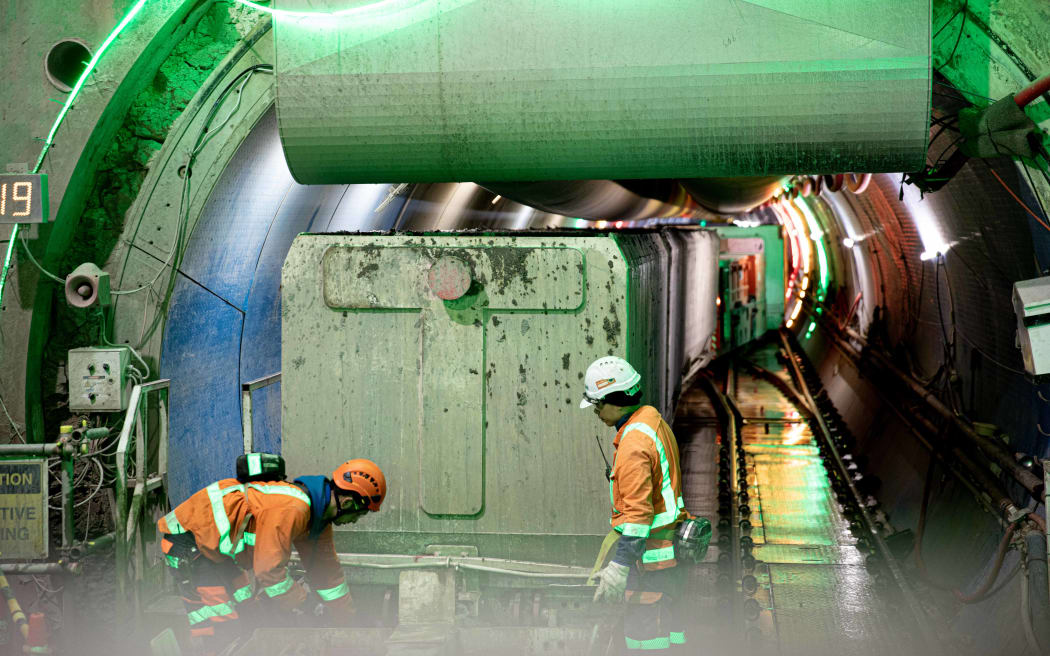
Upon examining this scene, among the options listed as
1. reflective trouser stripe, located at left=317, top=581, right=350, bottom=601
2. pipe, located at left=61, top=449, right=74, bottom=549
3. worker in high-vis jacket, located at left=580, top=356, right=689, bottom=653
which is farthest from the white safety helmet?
pipe, located at left=61, top=449, right=74, bottom=549

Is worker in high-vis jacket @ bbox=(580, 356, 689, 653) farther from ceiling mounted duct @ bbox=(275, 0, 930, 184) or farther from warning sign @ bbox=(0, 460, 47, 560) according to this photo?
warning sign @ bbox=(0, 460, 47, 560)

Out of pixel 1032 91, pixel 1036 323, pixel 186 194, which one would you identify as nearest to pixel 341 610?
pixel 186 194

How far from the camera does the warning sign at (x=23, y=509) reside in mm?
5766

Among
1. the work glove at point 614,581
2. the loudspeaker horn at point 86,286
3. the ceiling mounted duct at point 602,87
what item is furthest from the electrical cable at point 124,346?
the work glove at point 614,581

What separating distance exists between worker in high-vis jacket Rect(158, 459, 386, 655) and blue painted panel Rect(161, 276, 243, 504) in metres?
1.93

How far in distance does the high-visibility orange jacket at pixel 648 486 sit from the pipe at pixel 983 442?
84.2 inches

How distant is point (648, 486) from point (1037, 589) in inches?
88.6

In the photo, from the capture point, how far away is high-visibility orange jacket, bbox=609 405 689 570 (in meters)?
4.57

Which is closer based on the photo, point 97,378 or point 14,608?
point 14,608

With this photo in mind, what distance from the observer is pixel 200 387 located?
23.5 ft

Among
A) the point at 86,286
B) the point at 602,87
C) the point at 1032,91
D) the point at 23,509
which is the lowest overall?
the point at 23,509

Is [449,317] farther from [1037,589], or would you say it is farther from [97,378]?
[1037,589]

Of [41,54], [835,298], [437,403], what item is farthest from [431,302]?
[835,298]

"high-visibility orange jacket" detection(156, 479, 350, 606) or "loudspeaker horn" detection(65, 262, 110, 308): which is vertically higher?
"loudspeaker horn" detection(65, 262, 110, 308)
